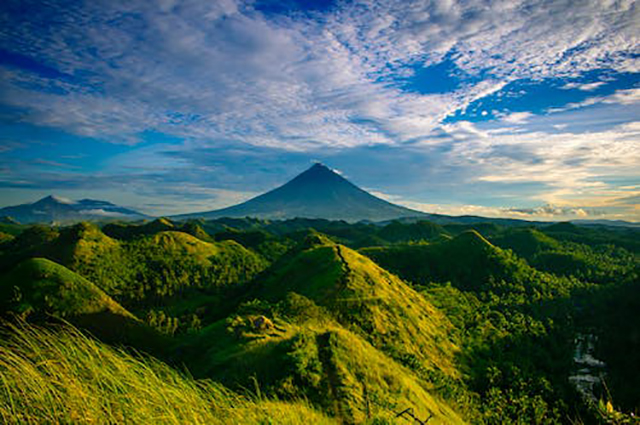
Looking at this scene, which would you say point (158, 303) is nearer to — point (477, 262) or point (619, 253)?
point (477, 262)

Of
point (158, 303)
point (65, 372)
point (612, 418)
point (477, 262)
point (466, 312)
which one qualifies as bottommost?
point (158, 303)

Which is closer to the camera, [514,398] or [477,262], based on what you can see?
[514,398]

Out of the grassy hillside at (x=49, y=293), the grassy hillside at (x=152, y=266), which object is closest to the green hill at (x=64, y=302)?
the grassy hillside at (x=49, y=293)

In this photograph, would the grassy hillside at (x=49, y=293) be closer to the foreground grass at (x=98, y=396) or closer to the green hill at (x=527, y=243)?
the foreground grass at (x=98, y=396)

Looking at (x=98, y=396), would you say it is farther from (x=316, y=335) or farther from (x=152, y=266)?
(x=152, y=266)

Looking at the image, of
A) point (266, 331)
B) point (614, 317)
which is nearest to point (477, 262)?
point (614, 317)

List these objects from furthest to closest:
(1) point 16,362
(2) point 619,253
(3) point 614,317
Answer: (2) point 619,253 < (3) point 614,317 < (1) point 16,362
